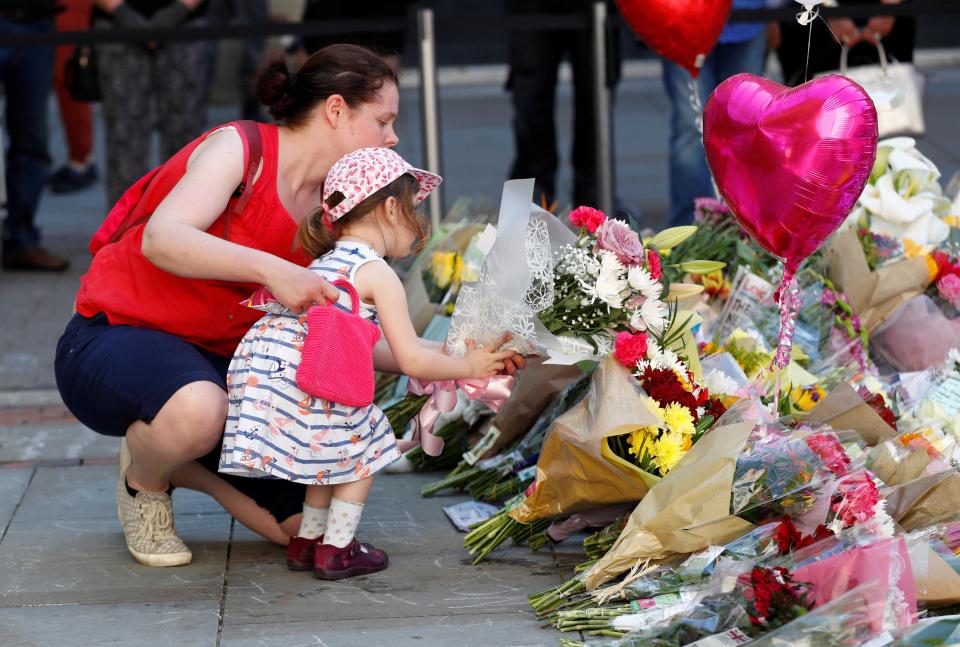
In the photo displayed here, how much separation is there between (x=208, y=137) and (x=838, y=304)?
1.87 m

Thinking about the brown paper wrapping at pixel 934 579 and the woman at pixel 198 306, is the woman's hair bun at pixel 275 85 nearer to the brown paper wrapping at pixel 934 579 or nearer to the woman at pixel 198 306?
the woman at pixel 198 306

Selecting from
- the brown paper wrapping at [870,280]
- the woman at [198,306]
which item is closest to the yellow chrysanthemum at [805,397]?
the brown paper wrapping at [870,280]

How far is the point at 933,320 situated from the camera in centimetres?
406

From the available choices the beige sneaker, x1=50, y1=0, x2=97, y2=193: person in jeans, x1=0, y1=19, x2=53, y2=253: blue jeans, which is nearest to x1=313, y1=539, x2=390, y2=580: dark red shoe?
the beige sneaker

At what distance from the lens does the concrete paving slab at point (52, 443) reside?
4.23 meters

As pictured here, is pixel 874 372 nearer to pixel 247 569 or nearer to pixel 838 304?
pixel 838 304

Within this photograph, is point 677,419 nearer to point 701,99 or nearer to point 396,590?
point 396,590

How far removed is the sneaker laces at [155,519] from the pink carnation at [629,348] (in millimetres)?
1166

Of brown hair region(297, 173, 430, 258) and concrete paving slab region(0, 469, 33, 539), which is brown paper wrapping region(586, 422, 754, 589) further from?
concrete paving slab region(0, 469, 33, 539)

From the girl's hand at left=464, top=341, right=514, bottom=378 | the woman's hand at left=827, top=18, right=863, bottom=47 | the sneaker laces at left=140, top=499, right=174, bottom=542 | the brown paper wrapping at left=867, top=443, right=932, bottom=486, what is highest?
A: the woman's hand at left=827, top=18, right=863, bottom=47

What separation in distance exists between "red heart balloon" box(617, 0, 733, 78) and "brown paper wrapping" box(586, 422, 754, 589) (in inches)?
73.8

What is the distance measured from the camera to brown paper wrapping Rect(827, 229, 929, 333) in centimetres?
407

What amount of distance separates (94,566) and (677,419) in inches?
57.6

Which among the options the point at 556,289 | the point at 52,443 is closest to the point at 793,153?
the point at 556,289
